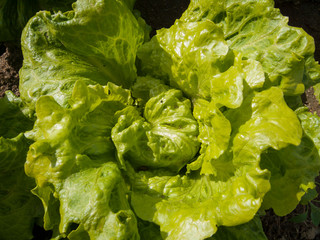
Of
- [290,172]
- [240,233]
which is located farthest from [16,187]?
[290,172]

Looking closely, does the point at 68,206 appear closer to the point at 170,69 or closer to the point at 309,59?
the point at 170,69

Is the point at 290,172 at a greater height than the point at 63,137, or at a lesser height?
lesser

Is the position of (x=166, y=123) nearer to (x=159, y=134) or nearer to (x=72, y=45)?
(x=159, y=134)

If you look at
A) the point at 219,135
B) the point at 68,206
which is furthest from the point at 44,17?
the point at 219,135

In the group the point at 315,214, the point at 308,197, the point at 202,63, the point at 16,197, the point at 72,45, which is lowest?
the point at 315,214

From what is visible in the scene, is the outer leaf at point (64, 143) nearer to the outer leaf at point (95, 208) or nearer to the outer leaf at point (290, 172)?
the outer leaf at point (95, 208)

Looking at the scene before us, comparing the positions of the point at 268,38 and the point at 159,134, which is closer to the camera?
the point at 159,134

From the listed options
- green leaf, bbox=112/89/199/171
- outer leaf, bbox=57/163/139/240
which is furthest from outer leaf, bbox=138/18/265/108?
outer leaf, bbox=57/163/139/240
